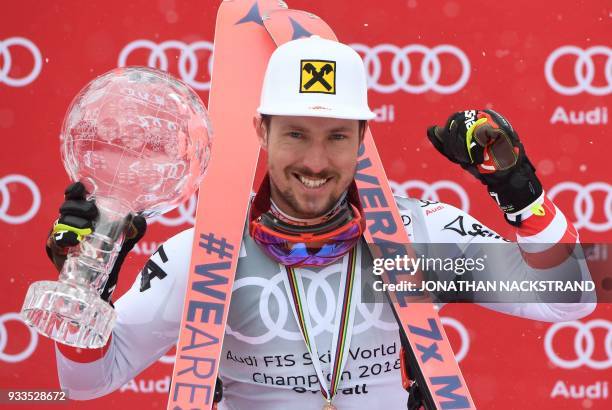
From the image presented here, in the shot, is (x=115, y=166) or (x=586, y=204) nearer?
(x=115, y=166)

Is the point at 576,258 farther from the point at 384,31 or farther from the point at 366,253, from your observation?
the point at 384,31

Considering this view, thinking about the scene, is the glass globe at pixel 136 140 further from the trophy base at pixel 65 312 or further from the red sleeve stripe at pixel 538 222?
the red sleeve stripe at pixel 538 222

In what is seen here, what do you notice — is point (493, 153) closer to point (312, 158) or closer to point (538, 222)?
point (538, 222)

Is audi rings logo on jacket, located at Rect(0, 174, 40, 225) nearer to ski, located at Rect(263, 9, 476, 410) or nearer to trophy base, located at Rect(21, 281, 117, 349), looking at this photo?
ski, located at Rect(263, 9, 476, 410)

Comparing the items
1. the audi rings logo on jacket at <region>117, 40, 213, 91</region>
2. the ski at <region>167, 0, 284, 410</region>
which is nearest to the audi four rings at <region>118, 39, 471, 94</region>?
the audi rings logo on jacket at <region>117, 40, 213, 91</region>

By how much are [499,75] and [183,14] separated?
1269mm

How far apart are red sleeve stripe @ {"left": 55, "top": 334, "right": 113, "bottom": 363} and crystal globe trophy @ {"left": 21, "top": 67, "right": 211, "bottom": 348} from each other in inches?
14.2

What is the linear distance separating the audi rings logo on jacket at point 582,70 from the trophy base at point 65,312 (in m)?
2.57

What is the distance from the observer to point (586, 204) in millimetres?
4160

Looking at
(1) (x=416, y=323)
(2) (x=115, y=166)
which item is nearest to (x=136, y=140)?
(2) (x=115, y=166)

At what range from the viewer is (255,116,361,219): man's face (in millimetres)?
2561

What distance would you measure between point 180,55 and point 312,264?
1.72m

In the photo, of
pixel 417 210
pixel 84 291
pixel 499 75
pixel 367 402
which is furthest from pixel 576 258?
pixel 499 75

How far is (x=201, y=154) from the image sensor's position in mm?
2279
